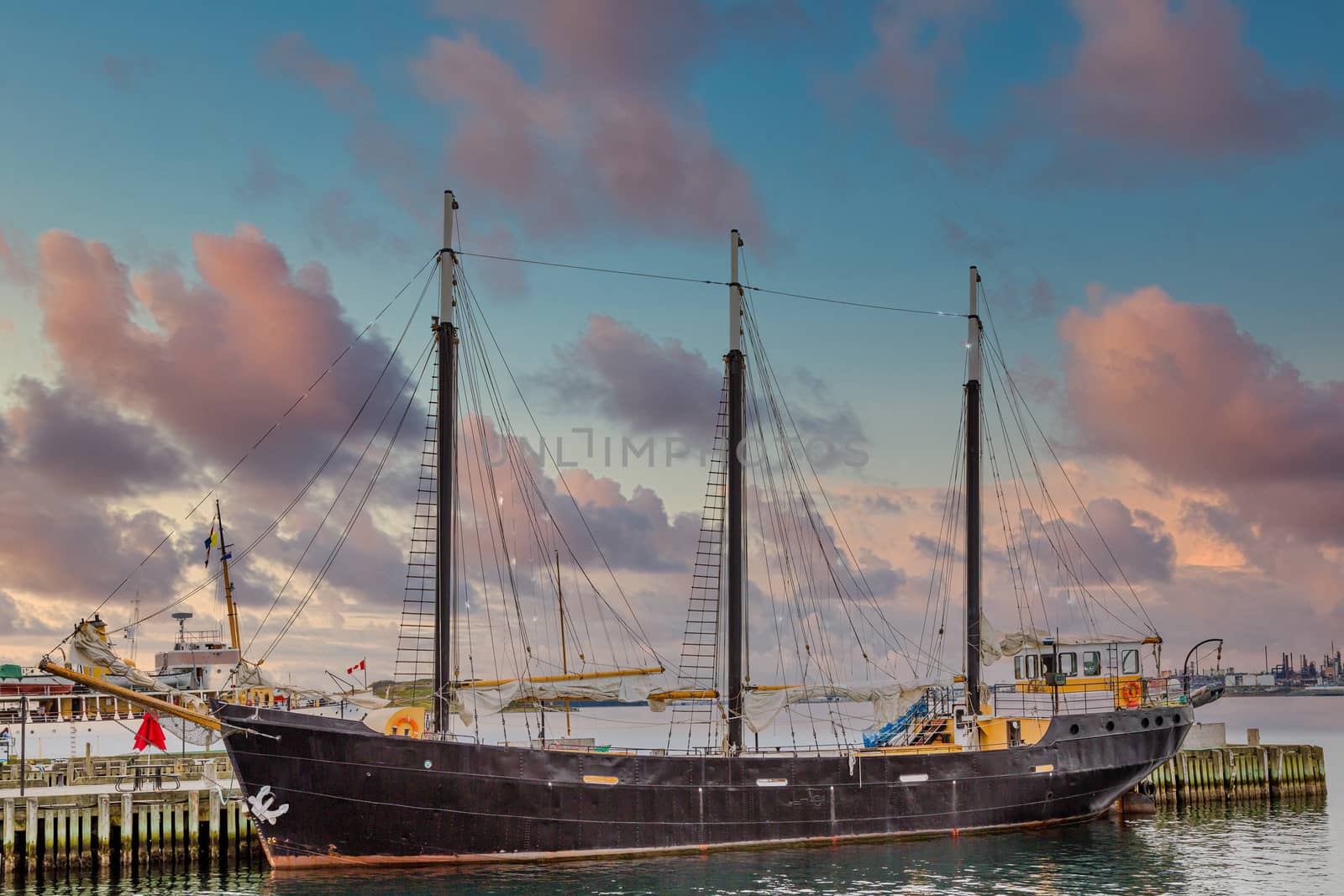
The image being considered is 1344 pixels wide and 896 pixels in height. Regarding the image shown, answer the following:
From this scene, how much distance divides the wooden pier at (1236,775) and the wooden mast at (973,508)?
1198cm

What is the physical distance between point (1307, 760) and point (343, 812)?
139 feet

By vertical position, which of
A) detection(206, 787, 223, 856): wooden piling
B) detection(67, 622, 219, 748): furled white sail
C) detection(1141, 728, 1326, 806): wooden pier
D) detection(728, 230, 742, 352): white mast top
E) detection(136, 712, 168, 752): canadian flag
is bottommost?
detection(1141, 728, 1326, 806): wooden pier

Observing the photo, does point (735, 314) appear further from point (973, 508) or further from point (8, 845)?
point (8, 845)

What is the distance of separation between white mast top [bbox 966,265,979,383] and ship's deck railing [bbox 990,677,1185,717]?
11.3 meters

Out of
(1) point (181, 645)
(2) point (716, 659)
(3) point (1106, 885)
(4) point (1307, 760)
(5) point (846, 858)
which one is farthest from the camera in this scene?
(1) point (181, 645)

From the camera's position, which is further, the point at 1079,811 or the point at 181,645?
the point at 181,645

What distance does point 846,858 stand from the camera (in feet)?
117

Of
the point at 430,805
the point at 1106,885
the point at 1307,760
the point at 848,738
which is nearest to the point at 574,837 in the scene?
the point at 430,805

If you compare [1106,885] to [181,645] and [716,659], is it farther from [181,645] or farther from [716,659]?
[181,645]

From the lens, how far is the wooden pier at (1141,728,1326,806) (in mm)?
50656

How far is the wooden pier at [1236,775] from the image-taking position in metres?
50.7

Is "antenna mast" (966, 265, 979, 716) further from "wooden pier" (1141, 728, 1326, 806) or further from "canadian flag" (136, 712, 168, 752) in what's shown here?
"canadian flag" (136, 712, 168, 752)

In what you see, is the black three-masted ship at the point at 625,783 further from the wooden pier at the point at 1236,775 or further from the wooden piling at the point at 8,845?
the wooden pier at the point at 1236,775

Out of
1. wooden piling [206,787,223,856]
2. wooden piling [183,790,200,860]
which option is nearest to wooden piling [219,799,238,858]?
wooden piling [206,787,223,856]
